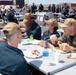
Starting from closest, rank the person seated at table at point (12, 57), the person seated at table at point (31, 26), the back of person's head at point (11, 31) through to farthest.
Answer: the person seated at table at point (12, 57)
the back of person's head at point (11, 31)
the person seated at table at point (31, 26)

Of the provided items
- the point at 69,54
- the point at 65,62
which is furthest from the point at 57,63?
the point at 69,54

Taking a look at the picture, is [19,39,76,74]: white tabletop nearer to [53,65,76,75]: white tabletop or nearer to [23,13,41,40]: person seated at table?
[53,65,76,75]: white tabletop

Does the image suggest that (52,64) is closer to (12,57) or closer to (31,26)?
(12,57)

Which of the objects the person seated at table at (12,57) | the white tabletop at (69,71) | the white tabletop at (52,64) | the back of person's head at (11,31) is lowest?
the white tabletop at (69,71)

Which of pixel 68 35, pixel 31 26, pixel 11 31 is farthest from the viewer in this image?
pixel 31 26

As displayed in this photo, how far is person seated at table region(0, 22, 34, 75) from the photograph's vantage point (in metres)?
2.06

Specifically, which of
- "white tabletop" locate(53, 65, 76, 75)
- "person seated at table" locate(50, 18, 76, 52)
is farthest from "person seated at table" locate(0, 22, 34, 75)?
"person seated at table" locate(50, 18, 76, 52)

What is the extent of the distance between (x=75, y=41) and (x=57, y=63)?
3.02 feet

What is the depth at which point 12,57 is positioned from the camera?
211 centimetres

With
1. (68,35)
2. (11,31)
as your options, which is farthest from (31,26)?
(11,31)

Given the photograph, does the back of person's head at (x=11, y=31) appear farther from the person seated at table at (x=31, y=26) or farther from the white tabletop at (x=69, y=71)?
the person seated at table at (x=31, y=26)

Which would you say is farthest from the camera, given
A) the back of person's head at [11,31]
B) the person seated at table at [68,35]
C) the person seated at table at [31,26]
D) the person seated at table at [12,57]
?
the person seated at table at [31,26]

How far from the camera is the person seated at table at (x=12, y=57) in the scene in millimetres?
2059

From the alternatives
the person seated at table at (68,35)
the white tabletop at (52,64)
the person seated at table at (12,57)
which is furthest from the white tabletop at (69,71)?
the person seated at table at (68,35)
